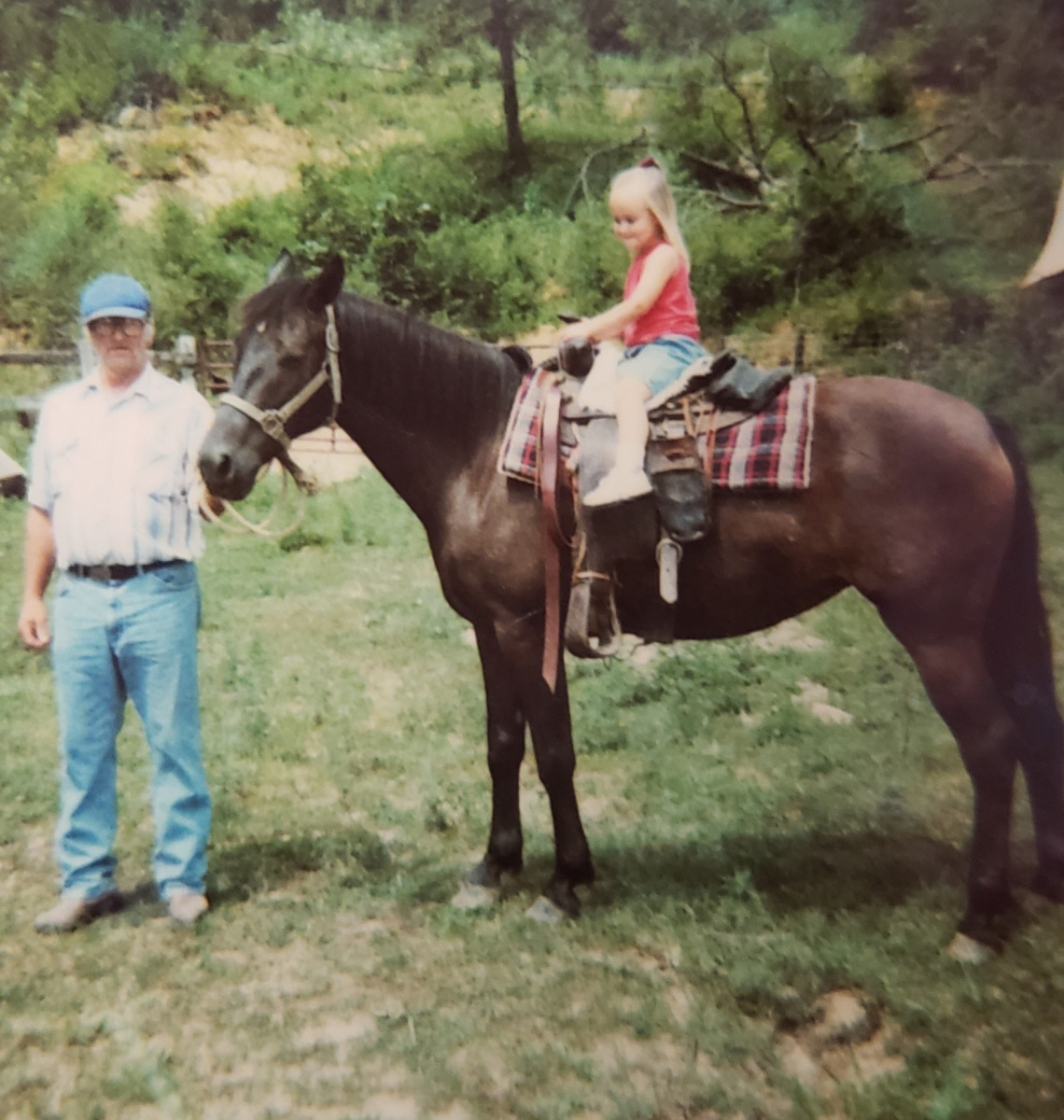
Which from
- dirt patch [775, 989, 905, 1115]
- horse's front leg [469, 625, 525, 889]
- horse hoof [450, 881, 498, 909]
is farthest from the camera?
horse's front leg [469, 625, 525, 889]

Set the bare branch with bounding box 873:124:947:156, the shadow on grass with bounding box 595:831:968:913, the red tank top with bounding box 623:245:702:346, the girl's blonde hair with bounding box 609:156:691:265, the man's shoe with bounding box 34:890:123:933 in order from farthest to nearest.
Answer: the man's shoe with bounding box 34:890:123:933
the shadow on grass with bounding box 595:831:968:913
the red tank top with bounding box 623:245:702:346
the girl's blonde hair with bounding box 609:156:691:265
the bare branch with bounding box 873:124:947:156

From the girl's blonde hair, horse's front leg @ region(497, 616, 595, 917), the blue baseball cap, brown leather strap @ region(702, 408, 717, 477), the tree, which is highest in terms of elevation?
the tree

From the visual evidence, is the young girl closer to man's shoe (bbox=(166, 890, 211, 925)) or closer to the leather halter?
the leather halter

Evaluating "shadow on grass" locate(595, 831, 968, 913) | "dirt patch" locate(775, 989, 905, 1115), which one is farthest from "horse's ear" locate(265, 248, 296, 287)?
"dirt patch" locate(775, 989, 905, 1115)

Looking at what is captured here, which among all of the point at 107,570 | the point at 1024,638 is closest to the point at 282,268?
the point at 107,570

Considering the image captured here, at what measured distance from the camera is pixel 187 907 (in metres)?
2.33

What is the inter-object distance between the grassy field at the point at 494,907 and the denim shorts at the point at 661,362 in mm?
853

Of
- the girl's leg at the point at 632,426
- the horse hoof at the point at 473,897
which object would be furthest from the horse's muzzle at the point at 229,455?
the horse hoof at the point at 473,897

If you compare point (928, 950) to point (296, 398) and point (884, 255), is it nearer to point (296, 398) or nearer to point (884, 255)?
point (884, 255)

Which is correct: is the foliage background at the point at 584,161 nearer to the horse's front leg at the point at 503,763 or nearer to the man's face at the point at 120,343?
the man's face at the point at 120,343

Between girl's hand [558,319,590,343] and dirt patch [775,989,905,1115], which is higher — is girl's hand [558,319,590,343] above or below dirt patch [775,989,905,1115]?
above

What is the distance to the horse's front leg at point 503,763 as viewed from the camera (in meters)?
2.51

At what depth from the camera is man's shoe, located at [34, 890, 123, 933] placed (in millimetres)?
2283

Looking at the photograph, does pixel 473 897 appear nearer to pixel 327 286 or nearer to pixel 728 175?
pixel 327 286
